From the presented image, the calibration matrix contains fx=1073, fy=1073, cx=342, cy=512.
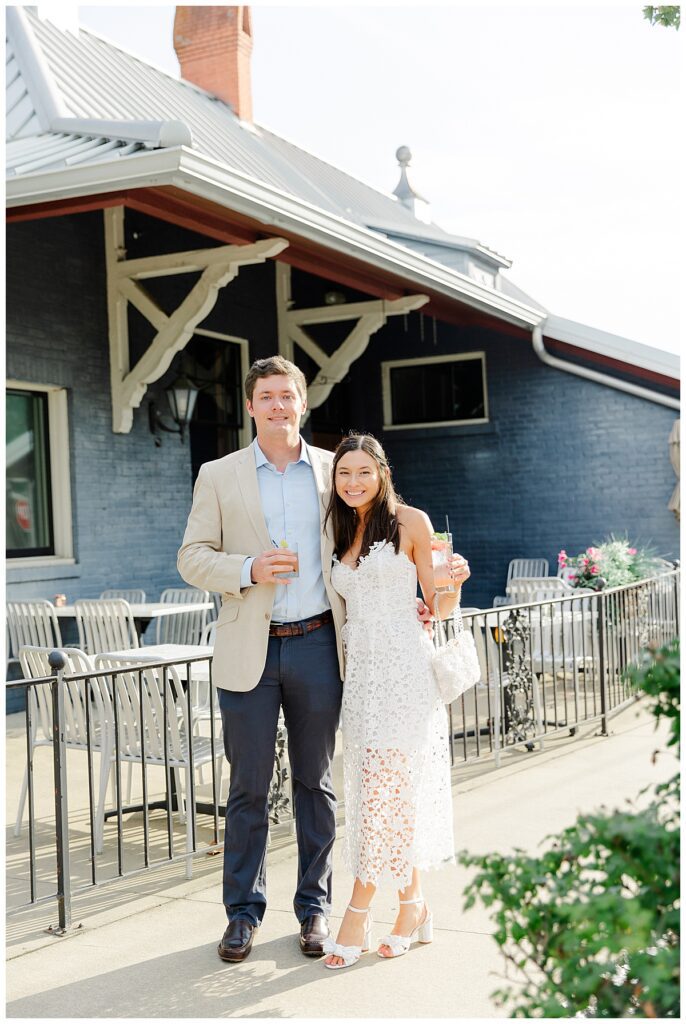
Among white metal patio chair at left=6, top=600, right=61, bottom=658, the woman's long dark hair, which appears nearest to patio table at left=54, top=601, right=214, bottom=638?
white metal patio chair at left=6, top=600, right=61, bottom=658

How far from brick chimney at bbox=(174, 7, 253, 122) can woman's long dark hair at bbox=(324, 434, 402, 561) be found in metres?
11.9

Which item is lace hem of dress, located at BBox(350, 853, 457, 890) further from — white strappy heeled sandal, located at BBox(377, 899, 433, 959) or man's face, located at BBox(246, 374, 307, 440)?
man's face, located at BBox(246, 374, 307, 440)

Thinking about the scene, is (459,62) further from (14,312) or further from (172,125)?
(14,312)

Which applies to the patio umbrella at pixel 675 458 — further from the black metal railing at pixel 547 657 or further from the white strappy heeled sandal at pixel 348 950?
the white strappy heeled sandal at pixel 348 950

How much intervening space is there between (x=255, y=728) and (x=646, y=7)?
2.46 metres

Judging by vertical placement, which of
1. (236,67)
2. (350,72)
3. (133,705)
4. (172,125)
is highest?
(236,67)

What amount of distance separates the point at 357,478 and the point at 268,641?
0.61 m

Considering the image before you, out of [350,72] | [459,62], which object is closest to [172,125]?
[459,62]

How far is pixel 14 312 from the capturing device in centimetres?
917

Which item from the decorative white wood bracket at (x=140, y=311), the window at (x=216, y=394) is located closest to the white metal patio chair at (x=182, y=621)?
the decorative white wood bracket at (x=140, y=311)

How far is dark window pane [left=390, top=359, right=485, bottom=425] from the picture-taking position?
1386 centimetres

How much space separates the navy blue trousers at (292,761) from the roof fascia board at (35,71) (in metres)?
6.32

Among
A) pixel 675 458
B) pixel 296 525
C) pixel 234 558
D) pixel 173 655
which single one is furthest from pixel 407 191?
pixel 234 558

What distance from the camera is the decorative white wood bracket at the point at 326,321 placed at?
11.6 metres
